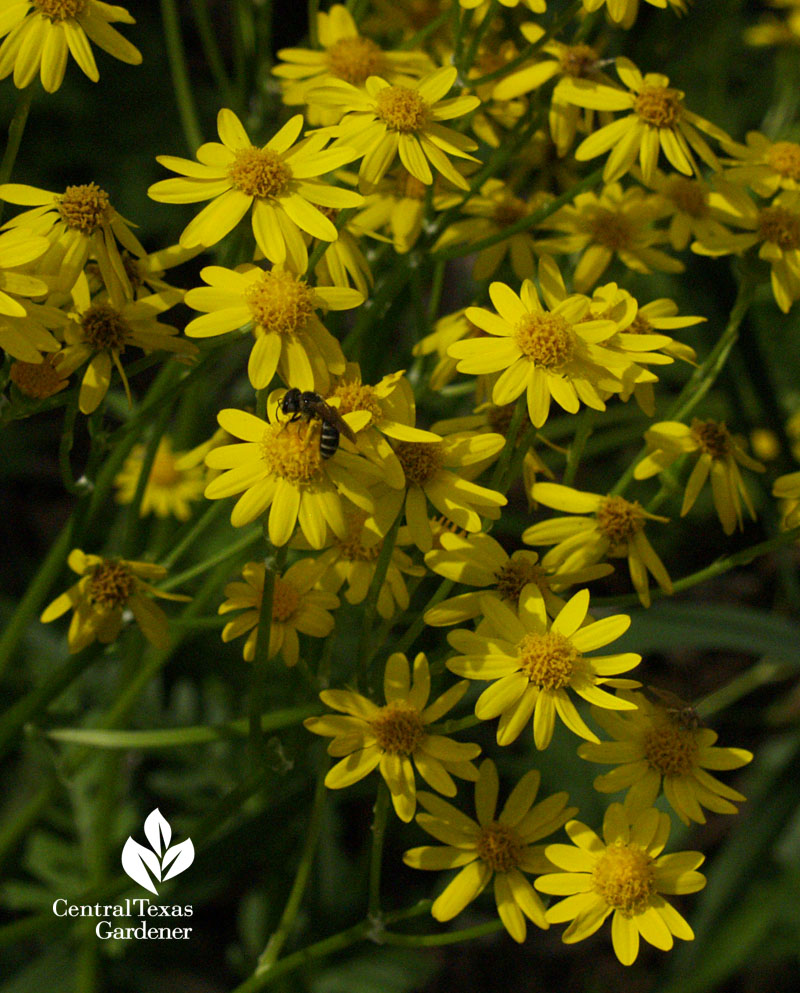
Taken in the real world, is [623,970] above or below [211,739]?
below

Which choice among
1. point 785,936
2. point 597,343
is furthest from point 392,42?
point 785,936

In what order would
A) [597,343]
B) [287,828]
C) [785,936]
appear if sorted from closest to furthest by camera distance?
[597,343] < [287,828] < [785,936]

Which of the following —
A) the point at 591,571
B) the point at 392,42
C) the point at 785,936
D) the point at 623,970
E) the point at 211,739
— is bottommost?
the point at 623,970

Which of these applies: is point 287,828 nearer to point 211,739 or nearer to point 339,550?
point 211,739

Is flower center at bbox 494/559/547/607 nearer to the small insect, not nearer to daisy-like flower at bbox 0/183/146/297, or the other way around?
the small insect

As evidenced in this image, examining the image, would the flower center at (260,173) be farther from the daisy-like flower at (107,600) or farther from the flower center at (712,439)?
the flower center at (712,439)

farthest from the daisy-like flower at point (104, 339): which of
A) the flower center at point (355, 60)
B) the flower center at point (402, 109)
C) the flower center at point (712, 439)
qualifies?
the flower center at point (712, 439)

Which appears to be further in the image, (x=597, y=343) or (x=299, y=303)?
(x=597, y=343)

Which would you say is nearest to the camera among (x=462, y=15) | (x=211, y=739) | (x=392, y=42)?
(x=211, y=739)
